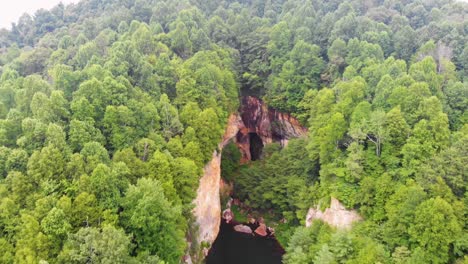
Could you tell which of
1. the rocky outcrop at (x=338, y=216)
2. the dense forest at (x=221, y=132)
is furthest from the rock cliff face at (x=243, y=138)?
the rocky outcrop at (x=338, y=216)

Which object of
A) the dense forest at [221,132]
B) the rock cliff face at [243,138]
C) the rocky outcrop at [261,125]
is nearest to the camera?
the dense forest at [221,132]

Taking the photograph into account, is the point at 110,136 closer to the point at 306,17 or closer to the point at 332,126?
the point at 332,126

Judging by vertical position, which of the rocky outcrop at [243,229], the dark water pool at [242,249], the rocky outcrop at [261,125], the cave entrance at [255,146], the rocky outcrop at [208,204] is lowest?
the dark water pool at [242,249]

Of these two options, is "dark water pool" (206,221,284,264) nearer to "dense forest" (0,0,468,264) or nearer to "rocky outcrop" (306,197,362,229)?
"dense forest" (0,0,468,264)

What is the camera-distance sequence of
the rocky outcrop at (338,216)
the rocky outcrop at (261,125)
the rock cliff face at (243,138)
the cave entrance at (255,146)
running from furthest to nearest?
the cave entrance at (255,146)
the rocky outcrop at (261,125)
the rock cliff face at (243,138)
the rocky outcrop at (338,216)

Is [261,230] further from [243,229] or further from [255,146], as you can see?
[255,146]

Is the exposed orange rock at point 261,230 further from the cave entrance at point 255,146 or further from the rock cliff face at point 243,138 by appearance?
the cave entrance at point 255,146
